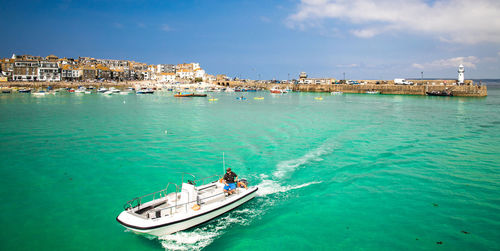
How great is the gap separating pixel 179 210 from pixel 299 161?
1008 centimetres

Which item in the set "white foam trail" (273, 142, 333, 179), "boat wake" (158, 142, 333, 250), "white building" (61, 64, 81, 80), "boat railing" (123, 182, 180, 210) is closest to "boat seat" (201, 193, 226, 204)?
"boat wake" (158, 142, 333, 250)

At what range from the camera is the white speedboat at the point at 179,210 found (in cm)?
923

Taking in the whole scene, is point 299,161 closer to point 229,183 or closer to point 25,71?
point 229,183

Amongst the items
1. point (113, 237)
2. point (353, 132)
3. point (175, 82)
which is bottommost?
point (113, 237)

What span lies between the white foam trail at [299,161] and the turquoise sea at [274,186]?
0.22 feet

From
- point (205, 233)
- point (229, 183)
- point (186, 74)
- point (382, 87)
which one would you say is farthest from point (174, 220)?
point (186, 74)

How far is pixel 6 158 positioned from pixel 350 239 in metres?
20.3

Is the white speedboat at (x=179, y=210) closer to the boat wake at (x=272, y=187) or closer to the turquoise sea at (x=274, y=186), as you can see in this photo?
the turquoise sea at (x=274, y=186)

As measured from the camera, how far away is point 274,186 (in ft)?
47.0

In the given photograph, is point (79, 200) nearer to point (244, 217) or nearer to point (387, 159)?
point (244, 217)

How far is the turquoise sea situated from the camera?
978 cm

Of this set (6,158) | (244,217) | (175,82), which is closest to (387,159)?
(244,217)

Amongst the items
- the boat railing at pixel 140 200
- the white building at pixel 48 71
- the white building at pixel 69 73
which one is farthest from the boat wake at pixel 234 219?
the white building at pixel 69 73

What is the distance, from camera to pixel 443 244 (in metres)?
9.42
